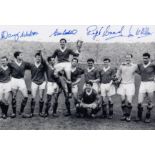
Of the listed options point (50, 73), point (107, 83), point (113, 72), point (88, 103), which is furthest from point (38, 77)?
point (113, 72)

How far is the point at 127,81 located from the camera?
31.6 ft

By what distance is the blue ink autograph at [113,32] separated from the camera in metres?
9.92

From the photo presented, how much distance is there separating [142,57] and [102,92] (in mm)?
1342

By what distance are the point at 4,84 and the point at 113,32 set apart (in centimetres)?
311

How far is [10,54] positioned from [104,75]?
2486mm

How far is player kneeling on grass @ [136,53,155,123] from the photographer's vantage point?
9.58 metres

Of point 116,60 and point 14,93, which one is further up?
point 116,60

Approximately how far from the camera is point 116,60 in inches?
389

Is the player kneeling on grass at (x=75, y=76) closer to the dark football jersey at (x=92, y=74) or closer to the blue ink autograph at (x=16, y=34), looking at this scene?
the dark football jersey at (x=92, y=74)

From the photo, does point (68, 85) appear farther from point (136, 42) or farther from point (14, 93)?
point (136, 42)

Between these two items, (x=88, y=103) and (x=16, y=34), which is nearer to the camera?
(x=88, y=103)

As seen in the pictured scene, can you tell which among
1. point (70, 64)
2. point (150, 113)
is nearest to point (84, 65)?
point (70, 64)

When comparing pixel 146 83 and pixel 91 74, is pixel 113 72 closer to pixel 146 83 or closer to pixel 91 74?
pixel 91 74

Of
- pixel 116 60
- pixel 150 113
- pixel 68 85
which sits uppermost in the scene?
pixel 116 60
